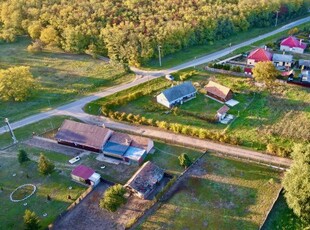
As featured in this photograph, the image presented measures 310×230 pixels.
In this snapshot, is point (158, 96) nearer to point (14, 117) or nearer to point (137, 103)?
point (137, 103)

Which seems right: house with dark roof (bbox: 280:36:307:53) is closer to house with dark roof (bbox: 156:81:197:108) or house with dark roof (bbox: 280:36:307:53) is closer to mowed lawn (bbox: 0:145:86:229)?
house with dark roof (bbox: 156:81:197:108)

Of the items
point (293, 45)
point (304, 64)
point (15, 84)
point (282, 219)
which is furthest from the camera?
point (293, 45)

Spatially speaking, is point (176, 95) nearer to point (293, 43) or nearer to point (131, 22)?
point (131, 22)

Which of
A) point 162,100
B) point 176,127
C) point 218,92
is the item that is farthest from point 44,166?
point 218,92

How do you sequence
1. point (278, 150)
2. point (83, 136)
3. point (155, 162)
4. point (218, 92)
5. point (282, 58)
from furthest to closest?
point (282, 58)
point (218, 92)
point (83, 136)
point (155, 162)
point (278, 150)

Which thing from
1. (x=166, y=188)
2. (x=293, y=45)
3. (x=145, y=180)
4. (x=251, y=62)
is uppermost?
(x=293, y=45)

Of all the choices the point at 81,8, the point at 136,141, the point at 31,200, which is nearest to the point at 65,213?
the point at 31,200
